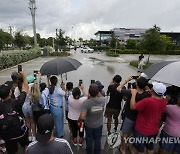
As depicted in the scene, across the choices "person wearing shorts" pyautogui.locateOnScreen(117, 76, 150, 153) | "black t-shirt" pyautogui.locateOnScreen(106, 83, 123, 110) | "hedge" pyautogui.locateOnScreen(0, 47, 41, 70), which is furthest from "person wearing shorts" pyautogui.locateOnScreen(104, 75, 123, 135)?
"hedge" pyautogui.locateOnScreen(0, 47, 41, 70)

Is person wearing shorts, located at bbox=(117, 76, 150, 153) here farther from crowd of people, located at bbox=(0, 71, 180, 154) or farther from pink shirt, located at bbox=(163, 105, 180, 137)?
pink shirt, located at bbox=(163, 105, 180, 137)

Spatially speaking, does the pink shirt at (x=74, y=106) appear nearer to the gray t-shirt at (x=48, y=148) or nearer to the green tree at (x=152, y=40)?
the gray t-shirt at (x=48, y=148)

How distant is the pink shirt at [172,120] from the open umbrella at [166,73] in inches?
16.1

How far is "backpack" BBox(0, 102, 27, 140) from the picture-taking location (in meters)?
2.96

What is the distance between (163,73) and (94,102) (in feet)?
4.73

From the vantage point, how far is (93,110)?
3.39m

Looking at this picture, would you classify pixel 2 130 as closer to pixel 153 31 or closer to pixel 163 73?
pixel 163 73

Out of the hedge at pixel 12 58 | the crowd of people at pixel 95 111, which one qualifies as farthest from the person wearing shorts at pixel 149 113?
the hedge at pixel 12 58

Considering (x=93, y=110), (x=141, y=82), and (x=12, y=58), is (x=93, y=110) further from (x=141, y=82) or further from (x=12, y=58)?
(x=12, y=58)

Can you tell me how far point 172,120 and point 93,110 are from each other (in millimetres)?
1350

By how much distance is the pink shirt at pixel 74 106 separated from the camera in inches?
156

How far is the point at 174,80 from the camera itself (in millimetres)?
3268

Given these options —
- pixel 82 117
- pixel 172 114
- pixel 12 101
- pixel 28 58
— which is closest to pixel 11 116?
pixel 12 101

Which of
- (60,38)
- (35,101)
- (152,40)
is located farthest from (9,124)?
(60,38)
